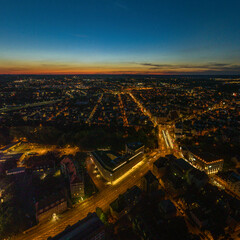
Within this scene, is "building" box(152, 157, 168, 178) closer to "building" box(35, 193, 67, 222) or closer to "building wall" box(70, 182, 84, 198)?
"building wall" box(70, 182, 84, 198)

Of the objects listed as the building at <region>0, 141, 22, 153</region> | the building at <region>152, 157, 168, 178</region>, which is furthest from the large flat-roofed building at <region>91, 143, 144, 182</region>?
the building at <region>0, 141, 22, 153</region>

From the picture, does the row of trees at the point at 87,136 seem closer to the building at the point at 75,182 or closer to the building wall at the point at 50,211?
the building at the point at 75,182

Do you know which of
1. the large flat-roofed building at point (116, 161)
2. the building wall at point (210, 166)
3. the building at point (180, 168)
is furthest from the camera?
the building wall at point (210, 166)

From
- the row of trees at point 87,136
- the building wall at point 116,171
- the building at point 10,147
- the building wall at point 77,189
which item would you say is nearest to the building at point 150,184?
the building wall at point 116,171

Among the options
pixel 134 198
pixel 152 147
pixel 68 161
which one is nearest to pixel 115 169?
pixel 134 198

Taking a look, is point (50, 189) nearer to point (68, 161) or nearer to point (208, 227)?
point (68, 161)

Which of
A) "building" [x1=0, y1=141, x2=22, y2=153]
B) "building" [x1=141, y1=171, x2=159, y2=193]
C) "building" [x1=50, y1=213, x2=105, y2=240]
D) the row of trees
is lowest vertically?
"building" [x1=0, y1=141, x2=22, y2=153]

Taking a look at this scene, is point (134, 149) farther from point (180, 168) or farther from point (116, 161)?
point (180, 168)

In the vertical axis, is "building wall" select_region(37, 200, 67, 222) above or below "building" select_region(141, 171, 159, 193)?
below
